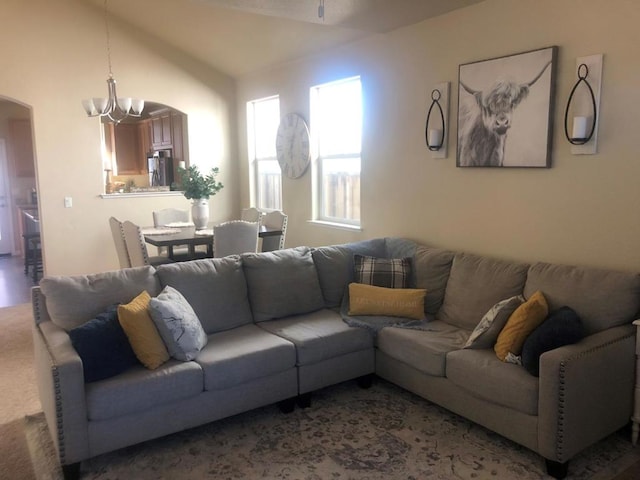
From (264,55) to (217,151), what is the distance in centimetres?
162

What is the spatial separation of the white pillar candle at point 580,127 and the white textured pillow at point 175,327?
2.48 m

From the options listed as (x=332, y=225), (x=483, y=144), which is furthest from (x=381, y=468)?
(x=332, y=225)

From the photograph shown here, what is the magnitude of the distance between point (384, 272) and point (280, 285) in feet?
2.58

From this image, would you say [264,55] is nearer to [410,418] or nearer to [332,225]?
[332,225]

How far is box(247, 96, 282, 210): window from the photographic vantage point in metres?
6.42

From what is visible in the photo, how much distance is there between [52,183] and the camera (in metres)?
5.84

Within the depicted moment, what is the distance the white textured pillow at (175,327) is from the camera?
2.81 m

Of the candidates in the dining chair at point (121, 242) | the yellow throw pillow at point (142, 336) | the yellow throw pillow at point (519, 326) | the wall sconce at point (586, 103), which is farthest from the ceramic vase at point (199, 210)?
the wall sconce at point (586, 103)

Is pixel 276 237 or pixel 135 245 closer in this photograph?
pixel 135 245

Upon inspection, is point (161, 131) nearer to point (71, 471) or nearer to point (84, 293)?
point (84, 293)

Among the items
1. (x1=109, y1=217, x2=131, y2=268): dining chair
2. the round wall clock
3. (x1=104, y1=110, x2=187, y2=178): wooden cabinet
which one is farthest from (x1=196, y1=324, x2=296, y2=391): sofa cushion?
(x1=104, y1=110, x2=187, y2=178): wooden cabinet

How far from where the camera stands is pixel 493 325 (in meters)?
2.93

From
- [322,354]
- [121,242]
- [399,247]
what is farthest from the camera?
[121,242]

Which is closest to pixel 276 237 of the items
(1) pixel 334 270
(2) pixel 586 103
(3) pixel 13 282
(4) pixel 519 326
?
(1) pixel 334 270
